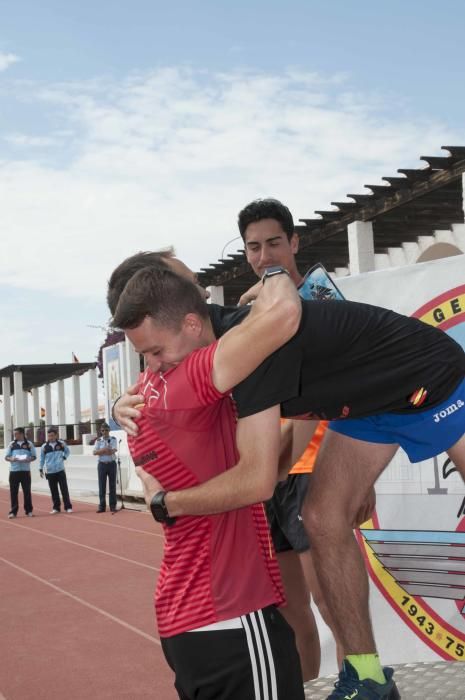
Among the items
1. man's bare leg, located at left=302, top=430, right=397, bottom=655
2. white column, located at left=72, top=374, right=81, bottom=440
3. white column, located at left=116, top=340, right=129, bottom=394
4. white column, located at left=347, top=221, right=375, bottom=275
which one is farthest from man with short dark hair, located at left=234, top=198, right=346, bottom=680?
white column, located at left=72, top=374, right=81, bottom=440

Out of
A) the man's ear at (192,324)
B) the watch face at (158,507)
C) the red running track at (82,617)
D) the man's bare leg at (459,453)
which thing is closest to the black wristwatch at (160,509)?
the watch face at (158,507)

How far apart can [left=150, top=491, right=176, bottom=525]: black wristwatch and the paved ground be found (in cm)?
155

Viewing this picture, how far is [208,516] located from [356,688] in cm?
106

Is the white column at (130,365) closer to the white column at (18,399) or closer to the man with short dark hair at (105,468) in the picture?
the man with short dark hair at (105,468)

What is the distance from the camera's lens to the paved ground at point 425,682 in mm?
3285

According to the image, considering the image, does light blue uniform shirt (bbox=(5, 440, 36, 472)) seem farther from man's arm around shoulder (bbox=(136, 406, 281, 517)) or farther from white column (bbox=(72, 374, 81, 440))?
white column (bbox=(72, 374, 81, 440))

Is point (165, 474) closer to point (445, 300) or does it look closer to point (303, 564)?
point (303, 564)

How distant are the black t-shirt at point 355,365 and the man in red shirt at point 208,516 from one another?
0.12 metres

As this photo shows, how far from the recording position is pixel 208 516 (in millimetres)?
2070

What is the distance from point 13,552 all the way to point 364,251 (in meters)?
7.63

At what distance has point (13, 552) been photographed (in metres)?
12.5

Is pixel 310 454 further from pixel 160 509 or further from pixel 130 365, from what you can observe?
pixel 130 365

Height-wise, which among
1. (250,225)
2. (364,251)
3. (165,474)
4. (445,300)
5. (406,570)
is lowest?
(406,570)

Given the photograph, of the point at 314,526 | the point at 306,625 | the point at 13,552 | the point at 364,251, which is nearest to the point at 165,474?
the point at 314,526
